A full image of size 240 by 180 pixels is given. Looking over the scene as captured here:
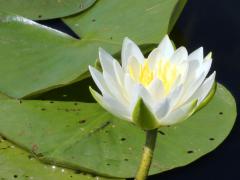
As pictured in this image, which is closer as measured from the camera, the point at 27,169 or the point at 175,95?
the point at 175,95

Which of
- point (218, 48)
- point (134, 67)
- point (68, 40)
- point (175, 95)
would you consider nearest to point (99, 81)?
point (134, 67)

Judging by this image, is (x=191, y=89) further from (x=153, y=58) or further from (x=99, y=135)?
(x=99, y=135)

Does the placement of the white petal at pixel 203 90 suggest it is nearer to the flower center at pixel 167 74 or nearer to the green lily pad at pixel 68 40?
the flower center at pixel 167 74

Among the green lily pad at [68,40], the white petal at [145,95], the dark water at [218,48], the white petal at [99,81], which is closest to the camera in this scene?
the white petal at [145,95]

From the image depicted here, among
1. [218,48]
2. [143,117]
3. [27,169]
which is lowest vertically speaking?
[27,169]

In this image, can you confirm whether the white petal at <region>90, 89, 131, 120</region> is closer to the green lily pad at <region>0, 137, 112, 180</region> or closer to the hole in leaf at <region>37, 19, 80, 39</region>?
the green lily pad at <region>0, 137, 112, 180</region>

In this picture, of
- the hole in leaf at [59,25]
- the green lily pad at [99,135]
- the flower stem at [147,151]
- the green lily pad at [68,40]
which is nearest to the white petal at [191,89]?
the flower stem at [147,151]

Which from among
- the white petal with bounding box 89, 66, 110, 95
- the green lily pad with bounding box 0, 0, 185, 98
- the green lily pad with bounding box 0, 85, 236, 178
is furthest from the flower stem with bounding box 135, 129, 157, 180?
the green lily pad with bounding box 0, 0, 185, 98
